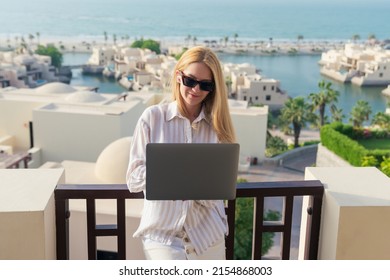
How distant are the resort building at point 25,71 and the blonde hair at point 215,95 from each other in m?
43.8

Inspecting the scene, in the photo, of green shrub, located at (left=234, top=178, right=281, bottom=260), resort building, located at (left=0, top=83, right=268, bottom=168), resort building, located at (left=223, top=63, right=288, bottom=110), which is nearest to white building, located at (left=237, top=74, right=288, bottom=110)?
resort building, located at (left=223, top=63, right=288, bottom=110)

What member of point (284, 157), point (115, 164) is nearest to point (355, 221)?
point (115, 164)

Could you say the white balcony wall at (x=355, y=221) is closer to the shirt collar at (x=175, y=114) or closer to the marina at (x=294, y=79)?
the shirt collar at (x=175, y=114)

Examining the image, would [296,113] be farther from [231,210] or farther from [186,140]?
[186,140]

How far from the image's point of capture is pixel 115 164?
422 inches

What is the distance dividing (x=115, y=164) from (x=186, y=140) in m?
8.68

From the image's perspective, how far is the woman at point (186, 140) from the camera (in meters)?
2.16

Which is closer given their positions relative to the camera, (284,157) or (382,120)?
(284,157)

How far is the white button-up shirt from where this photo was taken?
2.17 meters

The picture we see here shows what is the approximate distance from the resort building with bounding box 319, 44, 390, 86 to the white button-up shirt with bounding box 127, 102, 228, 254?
51.6 meters

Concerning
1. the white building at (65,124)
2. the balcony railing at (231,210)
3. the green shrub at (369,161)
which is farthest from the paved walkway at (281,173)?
the balcony railing at (231,210)

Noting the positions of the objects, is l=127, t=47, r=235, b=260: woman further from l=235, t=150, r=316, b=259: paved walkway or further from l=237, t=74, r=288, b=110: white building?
l=237, t=74, r=288, b=110: white building

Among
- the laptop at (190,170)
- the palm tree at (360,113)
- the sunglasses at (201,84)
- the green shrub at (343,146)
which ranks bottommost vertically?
the palm tree at (360,113)

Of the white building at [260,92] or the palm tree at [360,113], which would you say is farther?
the white building at [260,92]
